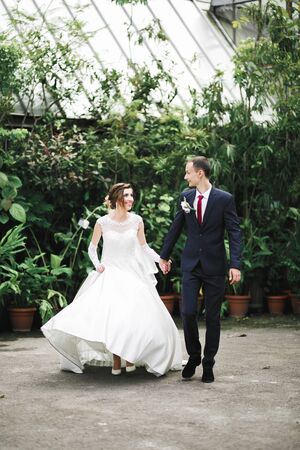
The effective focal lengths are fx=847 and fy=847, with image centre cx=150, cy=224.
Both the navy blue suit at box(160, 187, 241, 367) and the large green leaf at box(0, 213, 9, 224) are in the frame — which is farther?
the large green leaf at box(0, 213, 9, 224)

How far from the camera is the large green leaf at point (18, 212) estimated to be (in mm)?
10133

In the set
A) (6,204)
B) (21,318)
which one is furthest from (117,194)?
(21,318)

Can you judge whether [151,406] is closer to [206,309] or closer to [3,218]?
[206,309]

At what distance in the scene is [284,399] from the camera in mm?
6336

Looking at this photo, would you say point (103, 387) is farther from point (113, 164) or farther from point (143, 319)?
point (113, 164)

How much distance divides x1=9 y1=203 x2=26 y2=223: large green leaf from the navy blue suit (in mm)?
3497

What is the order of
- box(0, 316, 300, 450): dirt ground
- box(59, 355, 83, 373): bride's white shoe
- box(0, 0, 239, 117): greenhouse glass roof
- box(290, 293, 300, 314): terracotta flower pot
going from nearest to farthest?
box(0, 316, 300, 450): dirt ground → box(59, 355, 83, 373): bride's white shoe → box(290, 293, 300, 314): terracotta flower pot → box(0, 0, 239, 117): greenhouse glass roof

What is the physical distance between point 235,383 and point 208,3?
10845 millimetres

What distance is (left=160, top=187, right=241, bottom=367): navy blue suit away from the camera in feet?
23.0

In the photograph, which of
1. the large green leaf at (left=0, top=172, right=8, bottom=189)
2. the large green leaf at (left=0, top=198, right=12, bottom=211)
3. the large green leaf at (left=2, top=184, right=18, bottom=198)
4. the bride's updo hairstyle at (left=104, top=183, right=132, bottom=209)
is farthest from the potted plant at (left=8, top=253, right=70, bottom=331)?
the bride's updo hairstyle at (left=104, top=183, right=132, bottom=209)

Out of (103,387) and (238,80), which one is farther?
(238,80)

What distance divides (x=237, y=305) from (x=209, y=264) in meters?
4.89

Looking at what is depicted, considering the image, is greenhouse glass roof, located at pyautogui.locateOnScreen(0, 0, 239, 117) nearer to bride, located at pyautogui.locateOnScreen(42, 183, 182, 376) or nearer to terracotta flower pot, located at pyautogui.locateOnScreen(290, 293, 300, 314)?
terracotta flower pot, located at pyautogui.locateOnScreen(290, 293, 300, 314)

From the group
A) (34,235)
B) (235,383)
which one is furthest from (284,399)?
(34,235)
